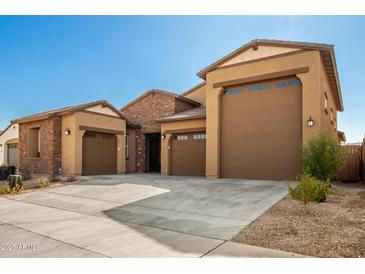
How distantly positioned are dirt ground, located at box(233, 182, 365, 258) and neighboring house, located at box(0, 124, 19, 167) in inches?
776

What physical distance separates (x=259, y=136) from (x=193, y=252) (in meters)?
8.80

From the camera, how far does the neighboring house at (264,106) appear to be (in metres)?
10.5

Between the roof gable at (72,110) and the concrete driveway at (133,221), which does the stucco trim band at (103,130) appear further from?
the concrete driveway at (133,221)

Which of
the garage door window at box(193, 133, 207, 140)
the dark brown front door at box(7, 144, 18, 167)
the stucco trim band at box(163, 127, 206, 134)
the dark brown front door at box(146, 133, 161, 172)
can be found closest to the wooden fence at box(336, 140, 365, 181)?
the garage door window at box(193, 133, 207, 140)

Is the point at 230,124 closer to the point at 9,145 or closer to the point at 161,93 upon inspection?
the point at 161,93

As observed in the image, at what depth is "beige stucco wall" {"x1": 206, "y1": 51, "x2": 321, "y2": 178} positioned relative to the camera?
10289 mm

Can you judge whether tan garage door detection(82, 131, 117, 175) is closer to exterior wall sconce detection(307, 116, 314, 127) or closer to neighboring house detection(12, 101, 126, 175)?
neighboring house detection(12, 101, 126, 175)

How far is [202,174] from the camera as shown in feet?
47.3

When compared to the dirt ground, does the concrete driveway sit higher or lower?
lower

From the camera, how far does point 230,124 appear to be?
12.6 m

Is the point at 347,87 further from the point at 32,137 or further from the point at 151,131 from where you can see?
the point at 32,137

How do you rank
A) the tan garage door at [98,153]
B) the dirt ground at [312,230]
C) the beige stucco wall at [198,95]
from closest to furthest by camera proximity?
the dirt ground at [312,230] → the tan garage door at [98,153] → the beige stucco wall at [198,95]

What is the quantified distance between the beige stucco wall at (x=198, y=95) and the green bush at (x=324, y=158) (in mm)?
11695

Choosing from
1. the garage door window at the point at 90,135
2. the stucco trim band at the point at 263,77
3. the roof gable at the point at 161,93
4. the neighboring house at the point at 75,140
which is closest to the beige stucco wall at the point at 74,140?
the neighboring house at the point at 75,140
